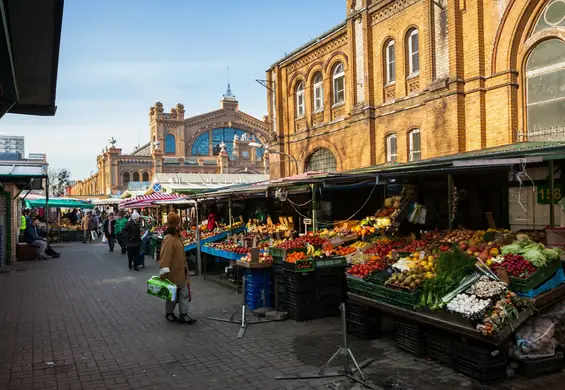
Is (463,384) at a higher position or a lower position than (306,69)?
lower

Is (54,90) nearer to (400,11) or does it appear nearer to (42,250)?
(400,11)

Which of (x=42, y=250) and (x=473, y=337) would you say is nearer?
(x=473, y=337)

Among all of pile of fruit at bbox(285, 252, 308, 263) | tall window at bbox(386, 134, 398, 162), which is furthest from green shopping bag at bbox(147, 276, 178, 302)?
tall window at bbox(386, 134, 398, 162)

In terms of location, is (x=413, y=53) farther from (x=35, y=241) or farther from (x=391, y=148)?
(x=35, y=241)

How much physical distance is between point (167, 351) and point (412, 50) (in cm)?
1412

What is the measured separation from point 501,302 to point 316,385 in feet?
7.90

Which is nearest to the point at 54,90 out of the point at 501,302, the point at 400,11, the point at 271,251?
the point at 271,251

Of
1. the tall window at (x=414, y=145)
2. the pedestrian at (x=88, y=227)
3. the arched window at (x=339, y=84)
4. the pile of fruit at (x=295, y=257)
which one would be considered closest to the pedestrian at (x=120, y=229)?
the pedestrian at (x=88, y=227)

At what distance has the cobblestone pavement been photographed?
18.2 ft

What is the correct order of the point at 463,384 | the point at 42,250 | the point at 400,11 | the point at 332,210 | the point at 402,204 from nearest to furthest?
1. the point at 463,384
2. the point at 402,204
3. the point at 332,210
4. the point at 400,11
5. the point at 42,250

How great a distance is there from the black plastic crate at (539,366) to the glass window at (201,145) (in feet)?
200

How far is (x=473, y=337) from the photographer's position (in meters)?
5.32

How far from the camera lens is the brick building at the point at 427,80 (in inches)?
506

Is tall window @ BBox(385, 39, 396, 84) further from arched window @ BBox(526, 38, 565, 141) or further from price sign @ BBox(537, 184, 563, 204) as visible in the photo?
price sign @ BBox(537, 184, 563, 204)
